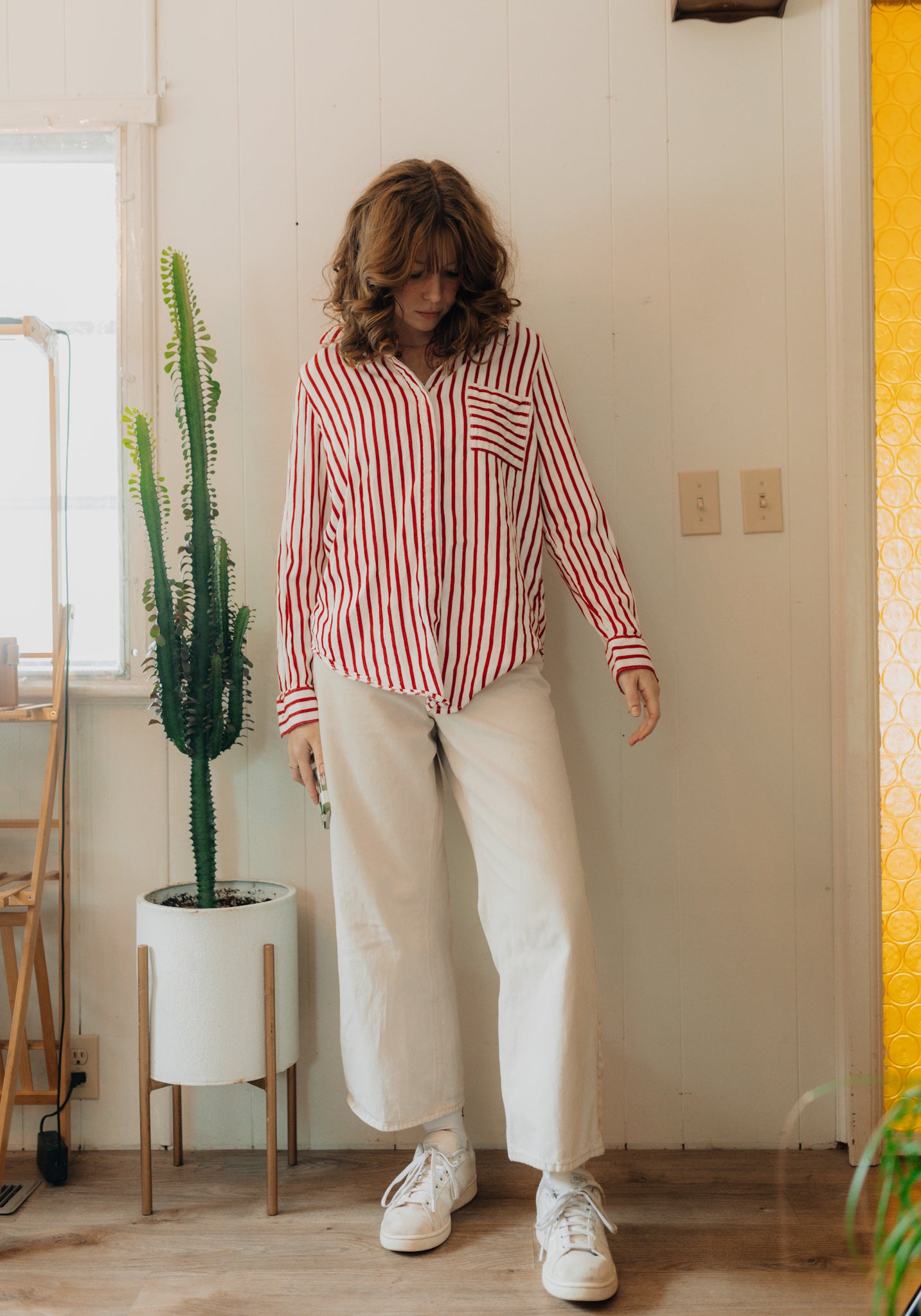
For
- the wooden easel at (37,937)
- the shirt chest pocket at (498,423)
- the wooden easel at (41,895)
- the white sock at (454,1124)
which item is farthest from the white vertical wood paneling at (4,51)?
the white sock at (454,1124)

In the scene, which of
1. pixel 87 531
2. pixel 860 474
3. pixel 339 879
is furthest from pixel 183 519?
pixel 860 474

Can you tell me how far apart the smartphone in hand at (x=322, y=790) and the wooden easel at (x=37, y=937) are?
1.44ft

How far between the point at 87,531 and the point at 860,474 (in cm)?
141

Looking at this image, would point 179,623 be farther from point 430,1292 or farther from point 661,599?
point 430,1292

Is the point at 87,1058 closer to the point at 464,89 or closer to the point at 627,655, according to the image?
the point at 627,655

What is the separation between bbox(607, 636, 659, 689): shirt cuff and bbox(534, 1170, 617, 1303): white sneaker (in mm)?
738

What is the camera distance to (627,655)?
149 centimetres

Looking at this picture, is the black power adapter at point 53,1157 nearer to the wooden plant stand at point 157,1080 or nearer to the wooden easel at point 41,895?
the wooden easel at point 41,895

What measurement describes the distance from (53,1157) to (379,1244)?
1.97 ft

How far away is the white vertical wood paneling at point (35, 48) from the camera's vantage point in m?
1.77

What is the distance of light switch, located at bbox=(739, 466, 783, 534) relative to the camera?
173 centimetres

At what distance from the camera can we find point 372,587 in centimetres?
147

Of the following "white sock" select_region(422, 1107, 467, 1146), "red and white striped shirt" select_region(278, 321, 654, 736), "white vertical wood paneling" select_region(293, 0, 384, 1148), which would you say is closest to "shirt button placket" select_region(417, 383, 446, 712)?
"red and white striped shirt" select_region(278, 321, 654, 736)

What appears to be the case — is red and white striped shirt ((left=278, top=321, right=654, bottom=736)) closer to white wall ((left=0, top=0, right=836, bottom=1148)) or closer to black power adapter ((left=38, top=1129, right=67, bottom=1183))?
white wall ((left=0, top=0, right=836, bottom=1148))
